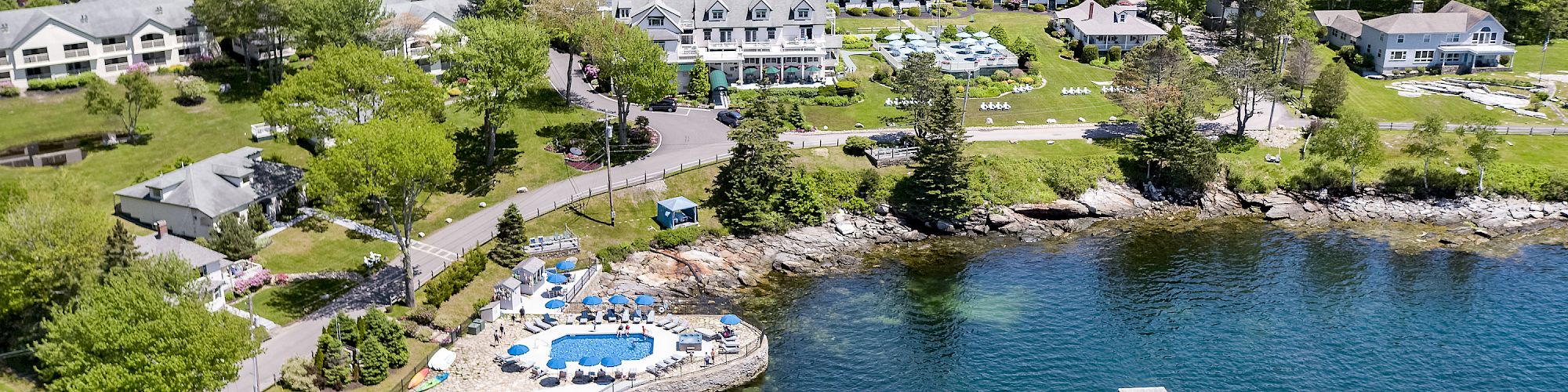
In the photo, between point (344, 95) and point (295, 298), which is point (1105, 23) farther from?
point (295, 298)

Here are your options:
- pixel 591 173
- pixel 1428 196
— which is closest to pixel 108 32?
pixel 591 173

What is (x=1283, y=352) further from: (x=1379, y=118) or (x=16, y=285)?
(x=16, y=285)

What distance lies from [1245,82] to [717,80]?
5051 cm

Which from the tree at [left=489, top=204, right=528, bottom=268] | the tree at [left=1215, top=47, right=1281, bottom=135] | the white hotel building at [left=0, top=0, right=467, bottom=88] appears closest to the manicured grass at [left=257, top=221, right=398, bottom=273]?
the tree at [left=489, top=204, right=528, bottom=268]

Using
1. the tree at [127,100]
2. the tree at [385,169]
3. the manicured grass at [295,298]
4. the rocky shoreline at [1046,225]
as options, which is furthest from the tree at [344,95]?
the rocky shoreline at [1046,225]

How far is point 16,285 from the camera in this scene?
68.1 meters

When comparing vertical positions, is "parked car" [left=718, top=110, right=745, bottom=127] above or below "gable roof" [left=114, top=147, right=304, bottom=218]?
above

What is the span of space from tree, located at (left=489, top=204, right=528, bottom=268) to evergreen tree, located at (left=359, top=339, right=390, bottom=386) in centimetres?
1710

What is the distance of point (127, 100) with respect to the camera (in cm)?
10412

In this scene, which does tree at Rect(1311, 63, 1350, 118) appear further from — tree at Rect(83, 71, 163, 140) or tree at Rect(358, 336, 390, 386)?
tree at Rect(83, 71, 163, 140)

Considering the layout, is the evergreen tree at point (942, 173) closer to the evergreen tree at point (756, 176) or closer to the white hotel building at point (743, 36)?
the evergreen tree at point (756, 176)

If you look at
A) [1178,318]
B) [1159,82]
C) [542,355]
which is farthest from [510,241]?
[1159,82]

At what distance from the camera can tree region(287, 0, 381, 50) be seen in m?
110

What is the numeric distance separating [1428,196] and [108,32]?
121m
